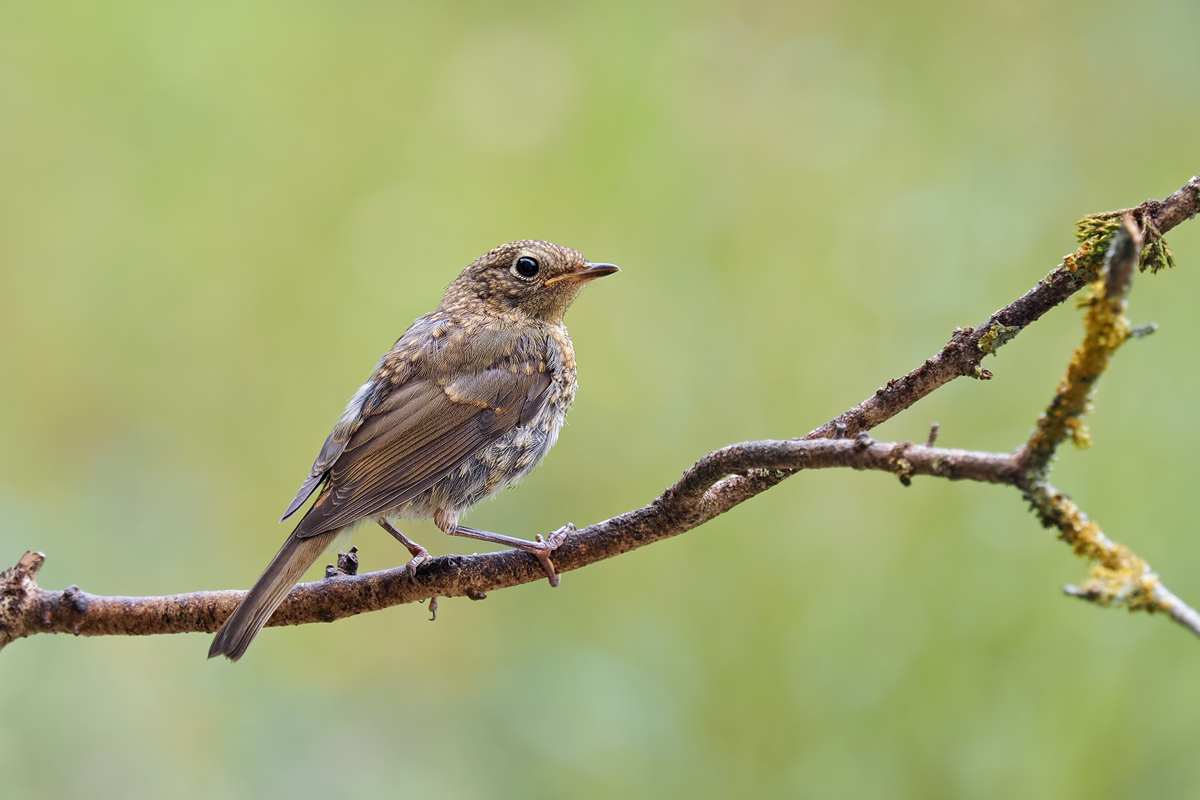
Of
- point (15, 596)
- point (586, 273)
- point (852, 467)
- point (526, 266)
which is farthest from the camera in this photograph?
point (526, 266)

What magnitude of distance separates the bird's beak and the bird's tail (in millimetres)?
1272

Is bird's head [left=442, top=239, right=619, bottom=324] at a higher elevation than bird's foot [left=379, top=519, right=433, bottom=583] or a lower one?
higher

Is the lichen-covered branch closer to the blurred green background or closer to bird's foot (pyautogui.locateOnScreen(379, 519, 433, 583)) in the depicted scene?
bird's foot (pyautogui.locateOnScreen(379, 519, 433, 583))

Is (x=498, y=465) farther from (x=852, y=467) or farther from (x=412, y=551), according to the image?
(x=852, y=467)

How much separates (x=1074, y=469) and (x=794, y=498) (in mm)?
1012

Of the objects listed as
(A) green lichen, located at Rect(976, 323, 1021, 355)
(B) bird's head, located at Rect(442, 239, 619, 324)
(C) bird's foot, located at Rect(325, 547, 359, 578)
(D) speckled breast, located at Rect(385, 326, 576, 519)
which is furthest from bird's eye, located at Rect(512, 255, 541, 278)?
(A) green lichen, located at Rect(976, 323, 1021, 355)

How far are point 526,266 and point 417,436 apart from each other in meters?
0.78

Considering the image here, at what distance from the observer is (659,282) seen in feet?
14.5

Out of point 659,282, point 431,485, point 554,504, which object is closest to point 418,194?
point 659,282

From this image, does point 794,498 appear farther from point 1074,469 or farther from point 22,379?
point 22,379

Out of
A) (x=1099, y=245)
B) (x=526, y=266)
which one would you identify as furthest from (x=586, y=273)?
(x=1099, y=245)

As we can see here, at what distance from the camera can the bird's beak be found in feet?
10.3

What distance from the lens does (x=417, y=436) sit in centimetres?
280

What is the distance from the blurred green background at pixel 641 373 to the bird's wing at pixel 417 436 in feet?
3.38
